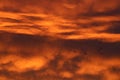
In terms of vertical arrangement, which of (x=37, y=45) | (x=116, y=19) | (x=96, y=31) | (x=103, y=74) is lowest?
(x=103, y=74)

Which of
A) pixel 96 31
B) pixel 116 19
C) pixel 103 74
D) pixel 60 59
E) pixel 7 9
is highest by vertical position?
pixel 7 9

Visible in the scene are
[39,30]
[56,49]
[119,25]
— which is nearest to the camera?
[56,49]

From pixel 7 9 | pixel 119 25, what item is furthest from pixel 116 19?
pixel 7 9

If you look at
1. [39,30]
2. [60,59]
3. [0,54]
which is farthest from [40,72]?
[39,30]

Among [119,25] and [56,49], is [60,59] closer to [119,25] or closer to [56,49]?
[56,49]

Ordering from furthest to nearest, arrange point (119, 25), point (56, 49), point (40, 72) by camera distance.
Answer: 1. point (119, 25)
2. point (56, 49)
3. point (40, 72)

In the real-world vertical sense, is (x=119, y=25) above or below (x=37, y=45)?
above

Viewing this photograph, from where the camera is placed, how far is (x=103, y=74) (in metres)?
1.90

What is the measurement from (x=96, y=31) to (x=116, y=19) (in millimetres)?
323

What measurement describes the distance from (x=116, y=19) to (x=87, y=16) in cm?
28

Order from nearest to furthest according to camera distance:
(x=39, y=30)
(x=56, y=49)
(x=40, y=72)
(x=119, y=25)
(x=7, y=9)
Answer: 1. (x=40, y=72)
2. (x=56, y=49)
3. (x=39, y=30)
4. (x=119, y=25)
5. (x=7, y=9)

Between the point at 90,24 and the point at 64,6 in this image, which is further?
the point at 64,6

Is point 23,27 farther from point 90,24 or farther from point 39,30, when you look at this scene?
point 90,24

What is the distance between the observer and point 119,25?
2.49 metres
